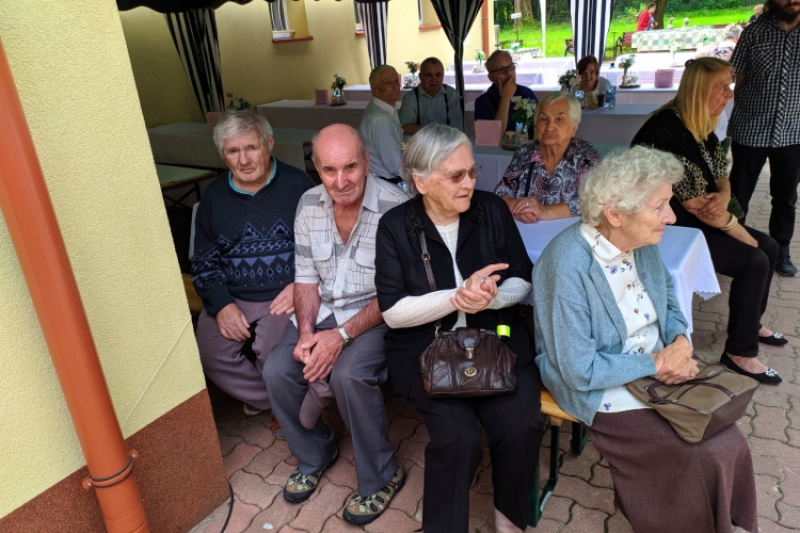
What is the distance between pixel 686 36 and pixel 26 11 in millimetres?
15673

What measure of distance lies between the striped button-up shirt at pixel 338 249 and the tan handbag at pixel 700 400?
1.06 metres

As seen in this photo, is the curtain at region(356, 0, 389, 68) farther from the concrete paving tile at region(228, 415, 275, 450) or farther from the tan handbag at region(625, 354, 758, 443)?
the tan handbag at region(625, 354, 758, 443)

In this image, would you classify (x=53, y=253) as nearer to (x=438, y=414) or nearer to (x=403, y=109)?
(x=438, y=414)

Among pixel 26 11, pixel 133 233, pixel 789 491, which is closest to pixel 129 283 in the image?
pixel 133 233

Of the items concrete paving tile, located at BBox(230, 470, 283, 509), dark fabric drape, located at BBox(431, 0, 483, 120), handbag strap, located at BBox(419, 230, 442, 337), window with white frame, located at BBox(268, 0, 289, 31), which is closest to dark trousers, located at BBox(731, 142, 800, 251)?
handbag strap, located at BBox(419, 230, 442, 337)

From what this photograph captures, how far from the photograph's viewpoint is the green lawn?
23.2 metres

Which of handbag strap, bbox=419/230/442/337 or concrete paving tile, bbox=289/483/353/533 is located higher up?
handbag strap, bbox=419/230/442/337

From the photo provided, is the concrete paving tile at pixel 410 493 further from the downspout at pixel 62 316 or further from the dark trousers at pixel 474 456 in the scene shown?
the downspout at pixel 62 316

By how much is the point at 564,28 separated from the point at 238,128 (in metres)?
29.2

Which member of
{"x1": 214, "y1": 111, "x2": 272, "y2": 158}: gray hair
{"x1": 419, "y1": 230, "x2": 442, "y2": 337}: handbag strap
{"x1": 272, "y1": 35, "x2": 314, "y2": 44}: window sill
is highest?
{"x1": 272, "y1": 35, "x2": 314, "y2": 44}: window sill

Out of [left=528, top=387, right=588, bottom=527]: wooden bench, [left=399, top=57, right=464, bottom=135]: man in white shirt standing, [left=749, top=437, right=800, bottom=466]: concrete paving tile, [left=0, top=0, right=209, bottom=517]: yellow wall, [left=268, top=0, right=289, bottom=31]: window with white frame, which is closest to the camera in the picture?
[left=0, top=0, right=209, bottom=517]: yellow wall

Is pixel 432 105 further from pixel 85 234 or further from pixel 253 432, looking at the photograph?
pixel 85 234

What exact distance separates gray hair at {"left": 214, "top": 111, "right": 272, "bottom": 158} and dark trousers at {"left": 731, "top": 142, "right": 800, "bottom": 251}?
3.28m

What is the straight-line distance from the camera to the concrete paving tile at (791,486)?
6.66ft
